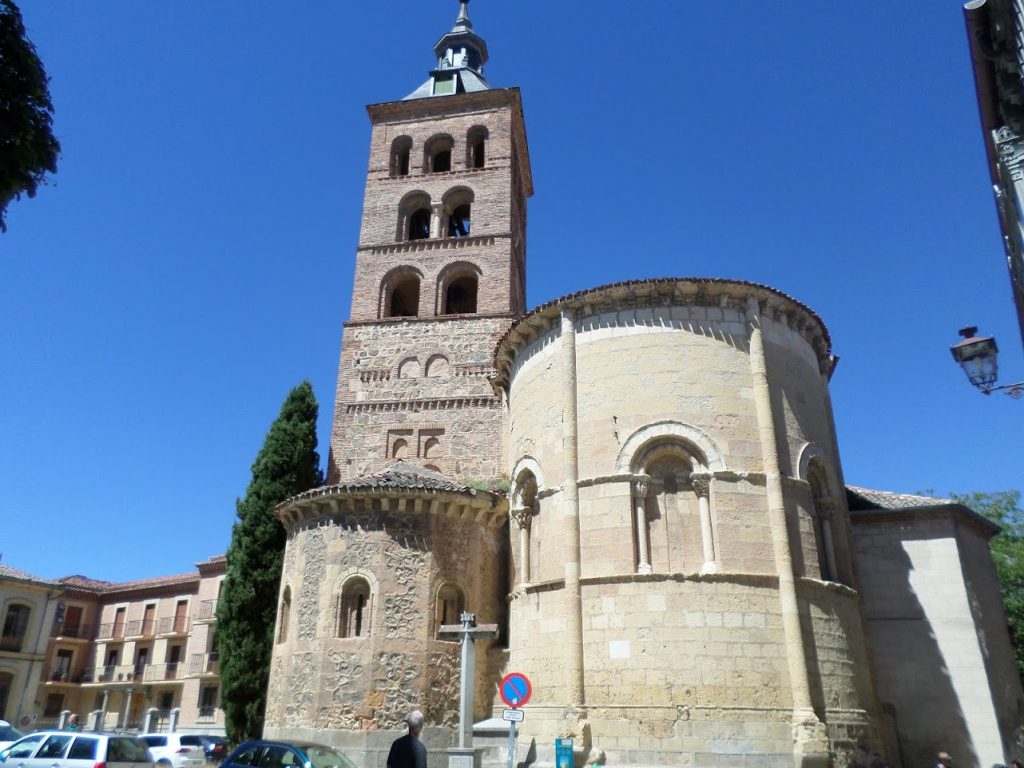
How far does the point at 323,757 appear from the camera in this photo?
10.2m

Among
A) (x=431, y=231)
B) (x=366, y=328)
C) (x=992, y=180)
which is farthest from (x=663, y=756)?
(x=431, y=231)

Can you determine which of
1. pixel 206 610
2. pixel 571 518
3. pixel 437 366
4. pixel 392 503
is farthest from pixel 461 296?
pixel 206 610

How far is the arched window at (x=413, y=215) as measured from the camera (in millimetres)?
30094

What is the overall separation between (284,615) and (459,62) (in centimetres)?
2819

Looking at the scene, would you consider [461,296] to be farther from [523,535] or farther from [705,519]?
[705,519]

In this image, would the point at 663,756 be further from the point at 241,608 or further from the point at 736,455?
the point at 241,608

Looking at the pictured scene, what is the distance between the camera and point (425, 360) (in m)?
26.2

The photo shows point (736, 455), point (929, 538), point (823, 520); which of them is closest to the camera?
point (736, 455)

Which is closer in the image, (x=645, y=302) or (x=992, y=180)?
(x=992, y=180)

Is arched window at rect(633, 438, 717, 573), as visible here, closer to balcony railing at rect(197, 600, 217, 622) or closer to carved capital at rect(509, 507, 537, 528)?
carved capital at rect(509, 507, 537, 528)

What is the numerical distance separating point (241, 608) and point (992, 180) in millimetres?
19948

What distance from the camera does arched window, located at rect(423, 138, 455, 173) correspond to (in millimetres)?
31633

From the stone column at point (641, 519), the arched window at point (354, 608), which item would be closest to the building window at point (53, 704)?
the arched window at point (354, 608)

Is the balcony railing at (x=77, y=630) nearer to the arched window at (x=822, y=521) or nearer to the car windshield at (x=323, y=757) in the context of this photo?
the car windshield at (x=323, y=757)
